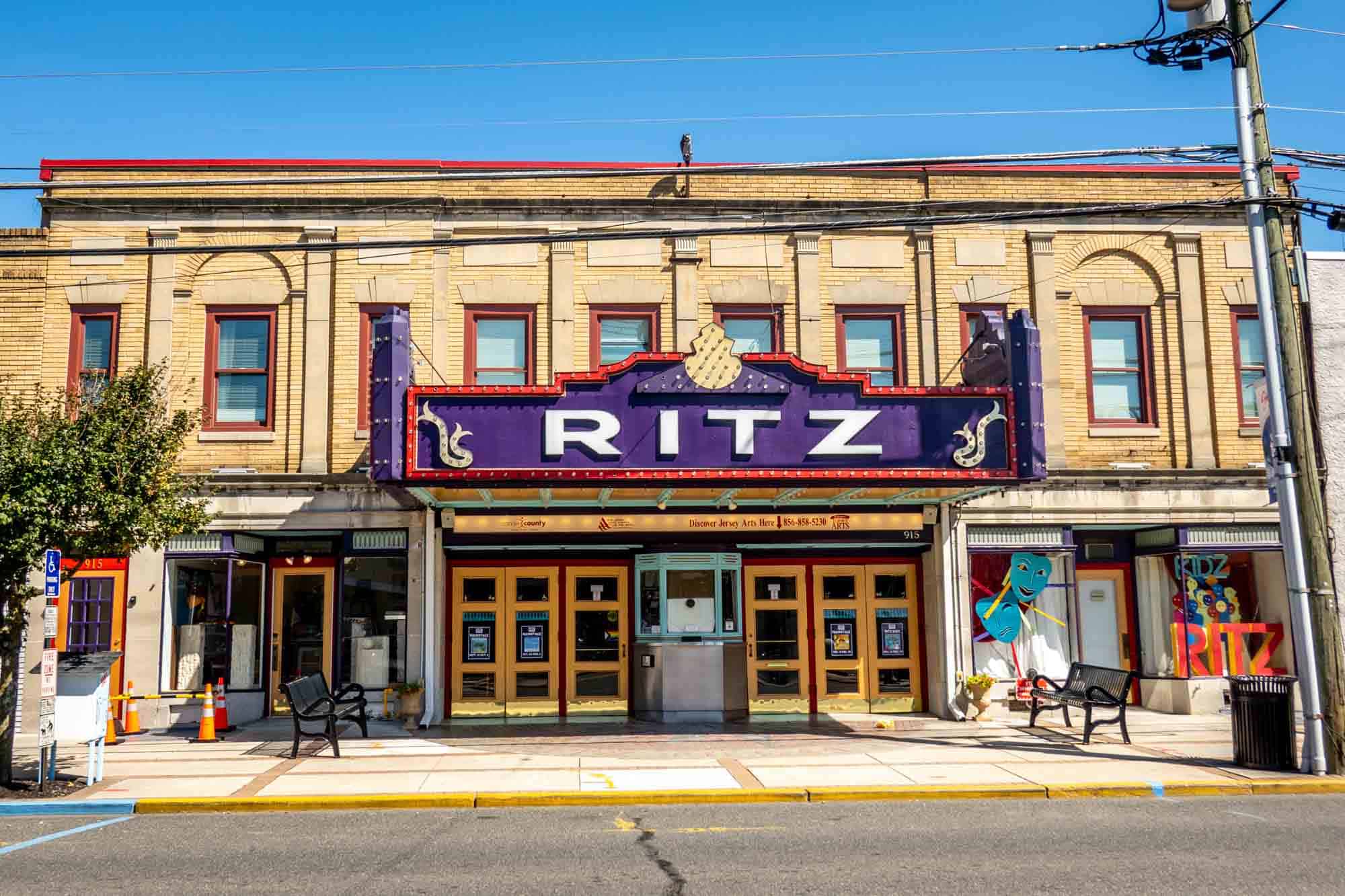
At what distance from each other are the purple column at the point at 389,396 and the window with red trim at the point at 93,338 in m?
6.32

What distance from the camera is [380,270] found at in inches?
738

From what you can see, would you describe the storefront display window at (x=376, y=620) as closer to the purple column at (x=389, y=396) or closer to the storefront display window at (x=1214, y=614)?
the purple column at (x=389, y=396)

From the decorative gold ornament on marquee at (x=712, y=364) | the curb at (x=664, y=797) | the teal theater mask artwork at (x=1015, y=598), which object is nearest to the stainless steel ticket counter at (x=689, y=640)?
the teal theater mask artwork at (x=1015, y=598)

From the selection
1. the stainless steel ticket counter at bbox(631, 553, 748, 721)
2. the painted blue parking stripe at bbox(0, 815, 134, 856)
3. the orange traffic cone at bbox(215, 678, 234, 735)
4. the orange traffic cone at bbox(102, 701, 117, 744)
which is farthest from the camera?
the stainless steel ticket counter at bbox(631, 553, 748, 721)

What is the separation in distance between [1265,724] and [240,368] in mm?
15354

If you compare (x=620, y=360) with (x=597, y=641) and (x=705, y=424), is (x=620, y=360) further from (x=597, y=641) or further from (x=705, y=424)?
(x=597, y=641)

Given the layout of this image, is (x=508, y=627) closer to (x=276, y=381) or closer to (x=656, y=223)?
(x=276, y=381)

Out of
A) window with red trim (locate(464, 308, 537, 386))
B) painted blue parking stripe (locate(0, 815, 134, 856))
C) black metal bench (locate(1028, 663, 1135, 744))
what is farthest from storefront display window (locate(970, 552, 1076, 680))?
painted blue parking stripe (locate(0, 815, 134, 856))

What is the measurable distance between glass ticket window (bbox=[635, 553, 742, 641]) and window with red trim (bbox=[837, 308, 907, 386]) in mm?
3810

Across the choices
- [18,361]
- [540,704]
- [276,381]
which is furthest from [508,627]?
[18,361]

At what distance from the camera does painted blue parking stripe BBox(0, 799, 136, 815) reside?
1148cm

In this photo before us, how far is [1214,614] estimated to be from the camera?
18766mm

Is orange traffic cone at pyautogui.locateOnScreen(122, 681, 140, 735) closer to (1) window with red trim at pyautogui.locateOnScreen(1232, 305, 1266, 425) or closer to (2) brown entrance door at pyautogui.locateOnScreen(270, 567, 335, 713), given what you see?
(2) brown entrance door at pyautogui.locateOnScreen(270, 567, 335, 713)

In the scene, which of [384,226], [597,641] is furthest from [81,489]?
[597,641]
